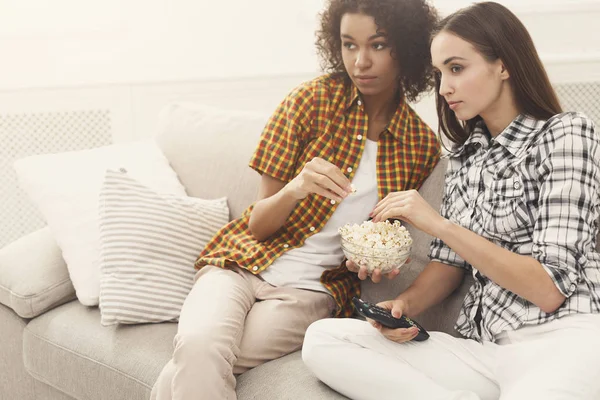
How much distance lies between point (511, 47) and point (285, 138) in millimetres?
631

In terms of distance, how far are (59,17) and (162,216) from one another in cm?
161

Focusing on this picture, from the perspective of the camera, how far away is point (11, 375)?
2100 millimetres

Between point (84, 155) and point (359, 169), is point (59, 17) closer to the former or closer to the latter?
point (84, 155)

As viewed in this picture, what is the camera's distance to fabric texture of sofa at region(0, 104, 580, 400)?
1.70 m

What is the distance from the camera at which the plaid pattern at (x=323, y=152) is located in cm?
185

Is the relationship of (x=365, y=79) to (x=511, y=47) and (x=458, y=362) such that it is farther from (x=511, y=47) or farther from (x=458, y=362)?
(x=458, y=362)

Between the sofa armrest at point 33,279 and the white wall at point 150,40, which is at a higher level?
the white wall at point 150,40

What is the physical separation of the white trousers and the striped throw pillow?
1.72 feet

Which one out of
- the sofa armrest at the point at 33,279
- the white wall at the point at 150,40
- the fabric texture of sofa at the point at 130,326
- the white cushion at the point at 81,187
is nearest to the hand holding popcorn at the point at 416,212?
the fabric texture of sofa at the point at 130,326

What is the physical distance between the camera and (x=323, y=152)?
188cm

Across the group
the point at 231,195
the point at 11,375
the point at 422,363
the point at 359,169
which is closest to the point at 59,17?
the point at 231,195

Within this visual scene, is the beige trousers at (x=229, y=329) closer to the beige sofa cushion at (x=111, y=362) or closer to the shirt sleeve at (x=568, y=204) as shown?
the beige sofa cushion at (x=111, y=362)

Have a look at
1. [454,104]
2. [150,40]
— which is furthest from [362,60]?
[150,40]

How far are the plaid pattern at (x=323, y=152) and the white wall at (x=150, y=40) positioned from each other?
1.23m
